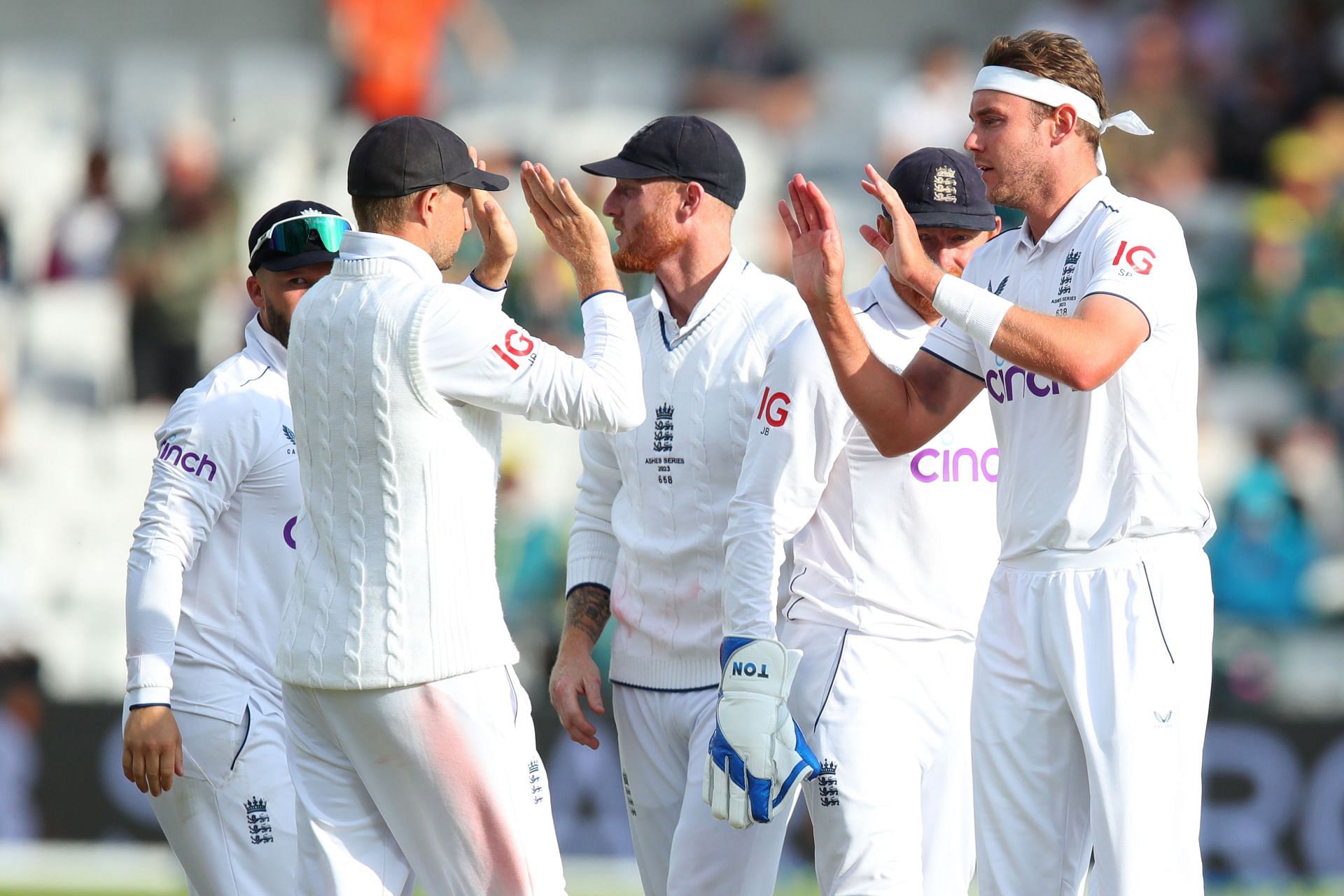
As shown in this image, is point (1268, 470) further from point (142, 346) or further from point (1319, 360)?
point (142, 346)

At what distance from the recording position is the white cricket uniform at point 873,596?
4.26m

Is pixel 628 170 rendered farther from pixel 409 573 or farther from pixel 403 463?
Answer: pixel 409 573

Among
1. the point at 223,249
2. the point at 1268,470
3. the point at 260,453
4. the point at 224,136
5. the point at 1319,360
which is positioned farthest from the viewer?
the point at 224,136

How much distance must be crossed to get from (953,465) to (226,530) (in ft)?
6.53

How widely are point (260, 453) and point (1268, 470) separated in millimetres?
7746

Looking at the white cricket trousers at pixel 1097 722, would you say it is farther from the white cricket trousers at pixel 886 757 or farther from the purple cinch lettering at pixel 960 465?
the purple cinch lettering at pixel 960 465

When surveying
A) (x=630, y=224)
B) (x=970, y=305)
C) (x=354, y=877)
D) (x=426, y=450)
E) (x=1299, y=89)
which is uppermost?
(x=1299, y=89)

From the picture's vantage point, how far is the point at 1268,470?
10523 millimetres

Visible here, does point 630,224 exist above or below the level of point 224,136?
below

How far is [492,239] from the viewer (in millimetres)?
4078

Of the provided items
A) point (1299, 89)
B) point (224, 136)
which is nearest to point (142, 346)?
point (224, 136)

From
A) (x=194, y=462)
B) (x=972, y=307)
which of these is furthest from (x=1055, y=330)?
(x=194, y=462)

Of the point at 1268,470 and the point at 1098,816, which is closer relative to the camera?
the point at 1098,816

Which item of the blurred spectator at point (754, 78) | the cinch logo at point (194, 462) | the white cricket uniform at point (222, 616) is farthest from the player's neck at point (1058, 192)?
the blurred spectator at point (754, 78)
